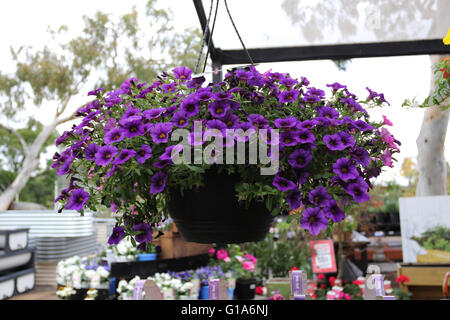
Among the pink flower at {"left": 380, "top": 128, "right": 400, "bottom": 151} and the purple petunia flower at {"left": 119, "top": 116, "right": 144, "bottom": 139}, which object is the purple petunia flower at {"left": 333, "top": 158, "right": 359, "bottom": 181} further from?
the purple petunia flower at {"left": 119, "top": 116, "right": 144, "bottom": 139}

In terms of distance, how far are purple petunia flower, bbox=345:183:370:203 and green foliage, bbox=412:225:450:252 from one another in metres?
3.30

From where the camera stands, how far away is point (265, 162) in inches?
28.8

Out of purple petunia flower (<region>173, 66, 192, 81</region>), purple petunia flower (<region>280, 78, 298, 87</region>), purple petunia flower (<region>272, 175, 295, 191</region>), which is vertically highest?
purple petunia flower (<region>173, 66, 192, 81</region>)

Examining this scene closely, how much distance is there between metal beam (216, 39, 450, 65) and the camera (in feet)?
5.64

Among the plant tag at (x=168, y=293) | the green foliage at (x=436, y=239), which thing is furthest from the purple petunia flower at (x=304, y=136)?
the green foliage at (x=436, y=239)

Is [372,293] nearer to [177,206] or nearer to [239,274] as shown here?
[177,206]

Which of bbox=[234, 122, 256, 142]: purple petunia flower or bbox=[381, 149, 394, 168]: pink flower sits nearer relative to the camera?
bbox=[234, 122, 256, 142]: purple petunia flower

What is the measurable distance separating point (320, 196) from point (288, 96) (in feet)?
0.79

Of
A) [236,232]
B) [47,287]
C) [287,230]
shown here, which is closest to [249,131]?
[236,232]

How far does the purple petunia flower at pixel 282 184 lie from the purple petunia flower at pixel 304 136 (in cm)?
8

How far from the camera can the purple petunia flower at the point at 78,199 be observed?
2.50 feet

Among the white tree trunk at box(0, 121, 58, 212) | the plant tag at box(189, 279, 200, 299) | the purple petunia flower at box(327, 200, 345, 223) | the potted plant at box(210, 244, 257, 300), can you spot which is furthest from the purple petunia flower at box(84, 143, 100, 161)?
the white tree trunk at box(0, 121, 58, 212)

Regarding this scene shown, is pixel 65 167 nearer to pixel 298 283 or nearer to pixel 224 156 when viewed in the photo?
pixel 224 156
